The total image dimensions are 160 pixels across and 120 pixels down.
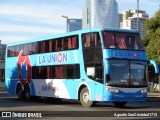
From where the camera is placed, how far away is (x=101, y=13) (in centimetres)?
4769

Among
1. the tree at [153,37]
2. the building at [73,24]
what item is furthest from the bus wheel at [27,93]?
the tree at [153,37]

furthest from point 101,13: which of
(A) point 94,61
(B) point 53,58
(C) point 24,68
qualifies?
(A) point 94,61

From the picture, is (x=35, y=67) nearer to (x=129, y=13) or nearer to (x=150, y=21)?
(x=150, y=21)

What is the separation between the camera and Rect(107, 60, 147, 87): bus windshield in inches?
829

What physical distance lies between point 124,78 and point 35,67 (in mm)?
8213

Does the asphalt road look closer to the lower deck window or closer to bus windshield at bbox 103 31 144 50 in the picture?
the lower deck window

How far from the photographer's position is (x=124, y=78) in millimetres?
21203

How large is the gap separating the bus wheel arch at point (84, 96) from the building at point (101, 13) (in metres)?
21.3

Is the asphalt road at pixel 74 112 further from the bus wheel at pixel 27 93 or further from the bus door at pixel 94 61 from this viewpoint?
the bus wheel at pixel 27 93

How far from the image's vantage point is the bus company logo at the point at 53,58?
80.0ft

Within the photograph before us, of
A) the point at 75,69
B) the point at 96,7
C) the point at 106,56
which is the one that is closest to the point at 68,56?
the point at 75,69

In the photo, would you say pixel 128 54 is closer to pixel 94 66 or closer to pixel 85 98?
pixel 94 66

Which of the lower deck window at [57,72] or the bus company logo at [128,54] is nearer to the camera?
the bus company logo at [128,54]

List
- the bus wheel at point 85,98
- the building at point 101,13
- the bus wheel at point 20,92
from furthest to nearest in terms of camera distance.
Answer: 1. the building at point 101,13
2. the bus wheel at point 20,92
3. the bus wheel at point 85,98
